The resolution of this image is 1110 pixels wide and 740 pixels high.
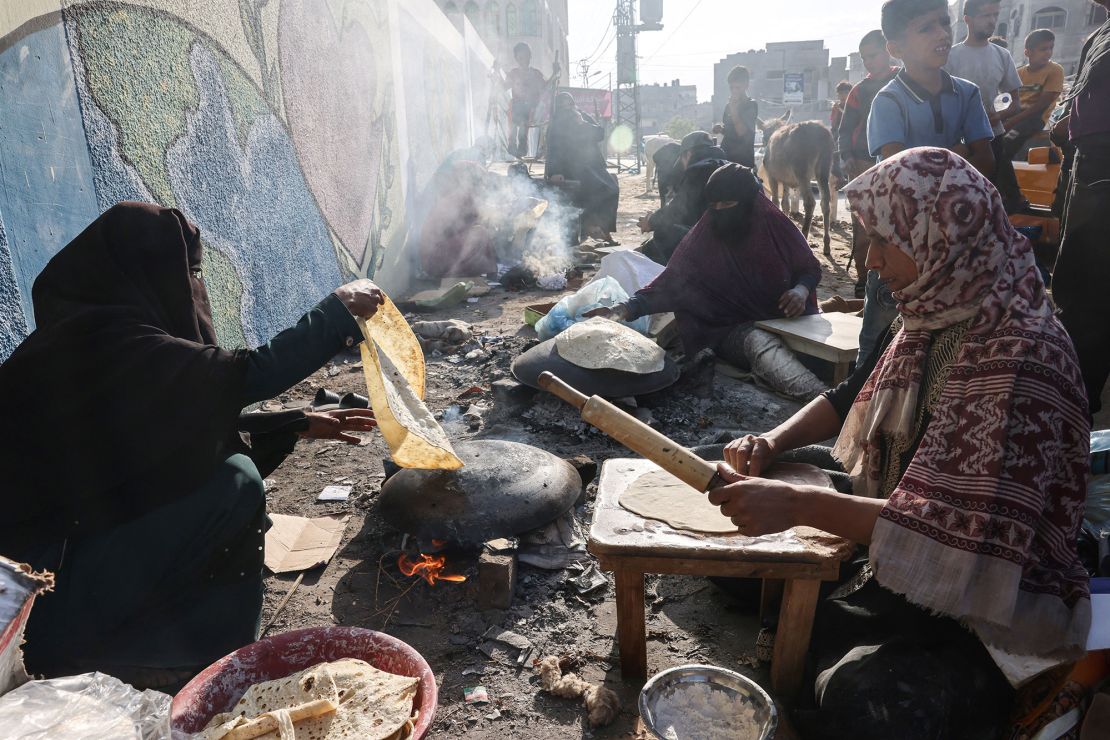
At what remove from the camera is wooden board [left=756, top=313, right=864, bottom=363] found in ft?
15.3

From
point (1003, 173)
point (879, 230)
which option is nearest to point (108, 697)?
point (879, 230)

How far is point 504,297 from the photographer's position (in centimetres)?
870

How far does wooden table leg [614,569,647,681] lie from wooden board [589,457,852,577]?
114 mm

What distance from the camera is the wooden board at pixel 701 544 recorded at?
6.64 feet

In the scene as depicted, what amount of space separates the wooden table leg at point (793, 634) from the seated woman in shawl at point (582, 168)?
9.72 metres

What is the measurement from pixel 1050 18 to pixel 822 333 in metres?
36.3

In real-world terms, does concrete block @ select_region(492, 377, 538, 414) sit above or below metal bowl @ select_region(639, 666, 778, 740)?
below

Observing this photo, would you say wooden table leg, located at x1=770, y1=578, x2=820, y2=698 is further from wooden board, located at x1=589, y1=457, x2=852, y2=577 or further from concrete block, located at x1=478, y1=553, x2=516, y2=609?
concrete block, located at x1=478, y1=553, x2=516, y2=609

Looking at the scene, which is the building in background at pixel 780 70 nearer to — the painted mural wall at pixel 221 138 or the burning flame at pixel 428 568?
the painted mural wall at pixel 221 138

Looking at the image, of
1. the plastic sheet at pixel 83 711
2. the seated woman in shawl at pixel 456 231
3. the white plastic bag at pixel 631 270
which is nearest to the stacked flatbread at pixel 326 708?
the plastic sheet at pixel 83 711

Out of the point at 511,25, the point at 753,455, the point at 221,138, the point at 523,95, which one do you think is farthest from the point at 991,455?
the point at 511,25

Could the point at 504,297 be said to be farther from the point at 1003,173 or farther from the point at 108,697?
the point at 108,697

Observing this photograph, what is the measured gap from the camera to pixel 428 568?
3.14 meters

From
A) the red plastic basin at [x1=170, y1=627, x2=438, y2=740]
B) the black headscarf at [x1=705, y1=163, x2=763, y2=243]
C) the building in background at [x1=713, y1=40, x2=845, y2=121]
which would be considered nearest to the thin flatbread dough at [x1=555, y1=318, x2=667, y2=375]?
the black headscarf at [x1=705, y1=163, x2=763, y2=243]
